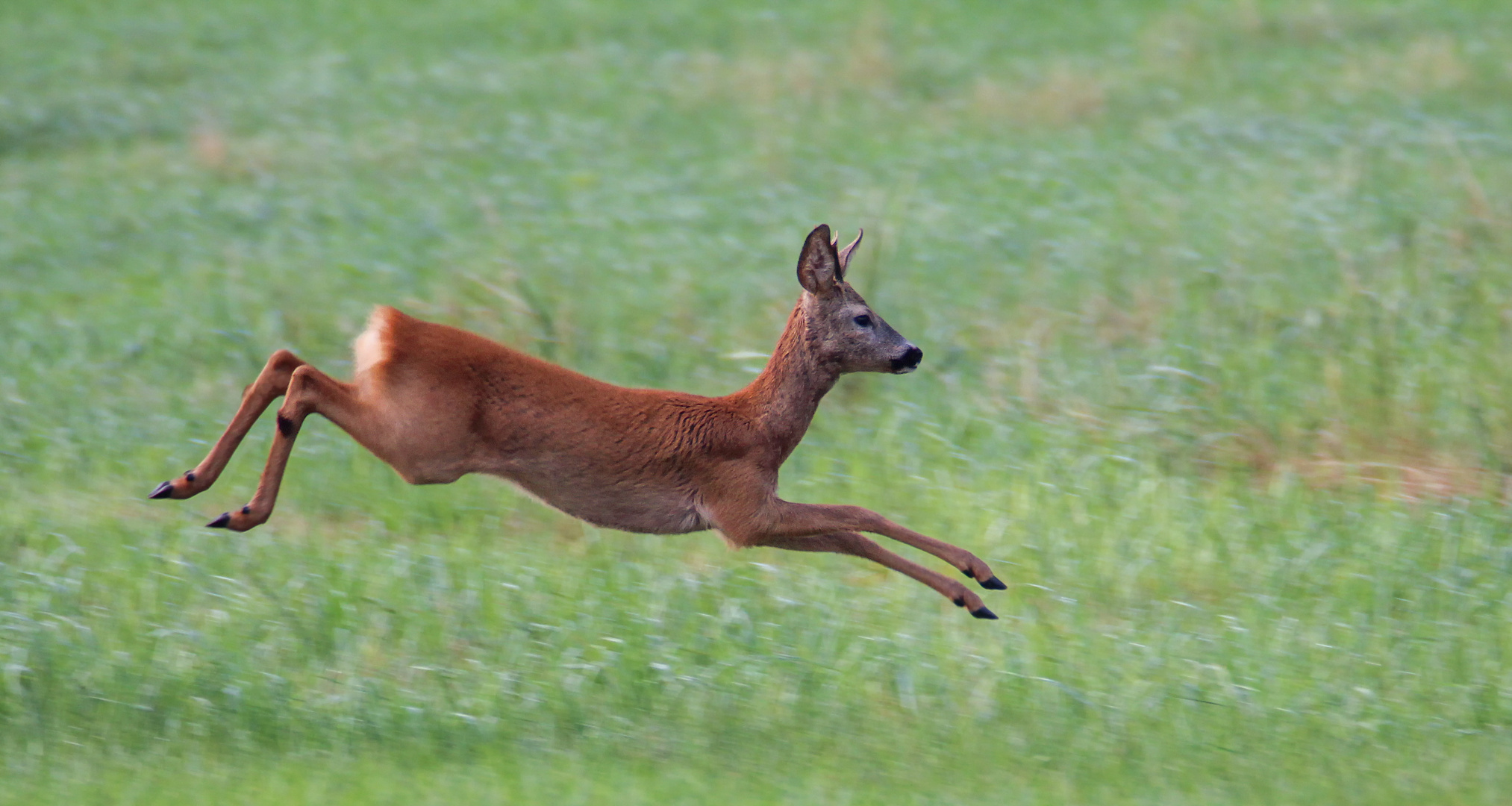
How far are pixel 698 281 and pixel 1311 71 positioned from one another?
9.30m

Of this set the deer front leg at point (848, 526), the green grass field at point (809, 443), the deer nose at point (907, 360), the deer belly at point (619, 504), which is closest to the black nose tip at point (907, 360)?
the deer nose at point (907, 360)

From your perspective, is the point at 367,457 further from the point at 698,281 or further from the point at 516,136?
the point at 516,136

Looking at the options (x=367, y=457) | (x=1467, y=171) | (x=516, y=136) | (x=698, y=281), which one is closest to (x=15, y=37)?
(x=516, y=136)

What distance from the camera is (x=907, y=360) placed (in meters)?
5.34

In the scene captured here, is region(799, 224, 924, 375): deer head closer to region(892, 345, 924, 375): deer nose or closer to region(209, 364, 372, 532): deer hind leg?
region(892, 345, 924, 375): deer nose

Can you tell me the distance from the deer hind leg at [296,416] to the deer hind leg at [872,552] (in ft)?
4.23

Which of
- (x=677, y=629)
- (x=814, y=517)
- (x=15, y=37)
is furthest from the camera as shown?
(x=15, y=37)

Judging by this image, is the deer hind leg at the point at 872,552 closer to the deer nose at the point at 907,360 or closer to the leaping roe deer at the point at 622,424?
the leaping roe deer at the point at 622,424

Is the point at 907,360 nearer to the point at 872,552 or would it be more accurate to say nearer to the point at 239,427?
the point at 872,552

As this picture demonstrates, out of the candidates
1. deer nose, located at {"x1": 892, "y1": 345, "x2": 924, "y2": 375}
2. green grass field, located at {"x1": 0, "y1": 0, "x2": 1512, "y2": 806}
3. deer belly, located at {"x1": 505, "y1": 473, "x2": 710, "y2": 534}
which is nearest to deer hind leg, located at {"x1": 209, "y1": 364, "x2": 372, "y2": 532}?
deer belly, located at {"x1": 505, "y1": 473, "x2": 710, "y2": 534}

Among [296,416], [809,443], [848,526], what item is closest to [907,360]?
[848,526]

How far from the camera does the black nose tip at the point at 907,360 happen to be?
5.30 m

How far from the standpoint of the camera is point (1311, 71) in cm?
1838

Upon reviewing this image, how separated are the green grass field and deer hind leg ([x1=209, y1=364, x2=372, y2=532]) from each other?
52.9 inches
